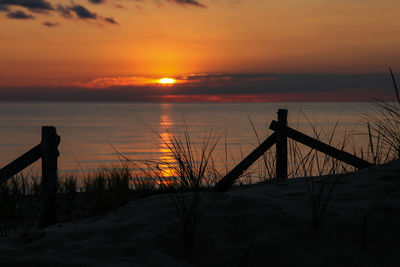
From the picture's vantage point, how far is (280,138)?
22.6 feet

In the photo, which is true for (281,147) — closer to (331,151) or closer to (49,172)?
(331,151)

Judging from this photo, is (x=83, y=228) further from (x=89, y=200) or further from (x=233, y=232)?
(x=89, y=200)

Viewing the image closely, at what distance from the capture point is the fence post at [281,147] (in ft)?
22.6

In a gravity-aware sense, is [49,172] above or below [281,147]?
below

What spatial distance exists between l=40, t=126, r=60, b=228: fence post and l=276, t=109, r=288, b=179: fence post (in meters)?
3.44

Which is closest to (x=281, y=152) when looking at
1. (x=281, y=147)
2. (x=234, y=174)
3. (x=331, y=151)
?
(x=281, y=147)

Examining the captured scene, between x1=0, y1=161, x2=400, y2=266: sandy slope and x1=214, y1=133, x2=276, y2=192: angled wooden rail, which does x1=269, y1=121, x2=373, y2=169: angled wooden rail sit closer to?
x1=214, y1=133, x2=276, y2=192: angled wooden rail

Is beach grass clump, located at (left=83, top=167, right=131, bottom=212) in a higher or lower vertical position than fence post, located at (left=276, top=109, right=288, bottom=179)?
lower

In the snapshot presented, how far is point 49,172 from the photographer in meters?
6.12

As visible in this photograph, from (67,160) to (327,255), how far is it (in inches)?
838

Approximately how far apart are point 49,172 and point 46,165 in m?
0.12

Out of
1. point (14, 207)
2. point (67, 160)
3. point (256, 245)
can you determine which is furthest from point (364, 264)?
point (67, 160)

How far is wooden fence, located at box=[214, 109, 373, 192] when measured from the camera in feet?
20.0

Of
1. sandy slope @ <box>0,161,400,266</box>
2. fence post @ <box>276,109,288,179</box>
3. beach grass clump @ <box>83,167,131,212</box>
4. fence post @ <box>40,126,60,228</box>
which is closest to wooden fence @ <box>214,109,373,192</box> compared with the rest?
fence post @ <box>276,109,288,179</box>
